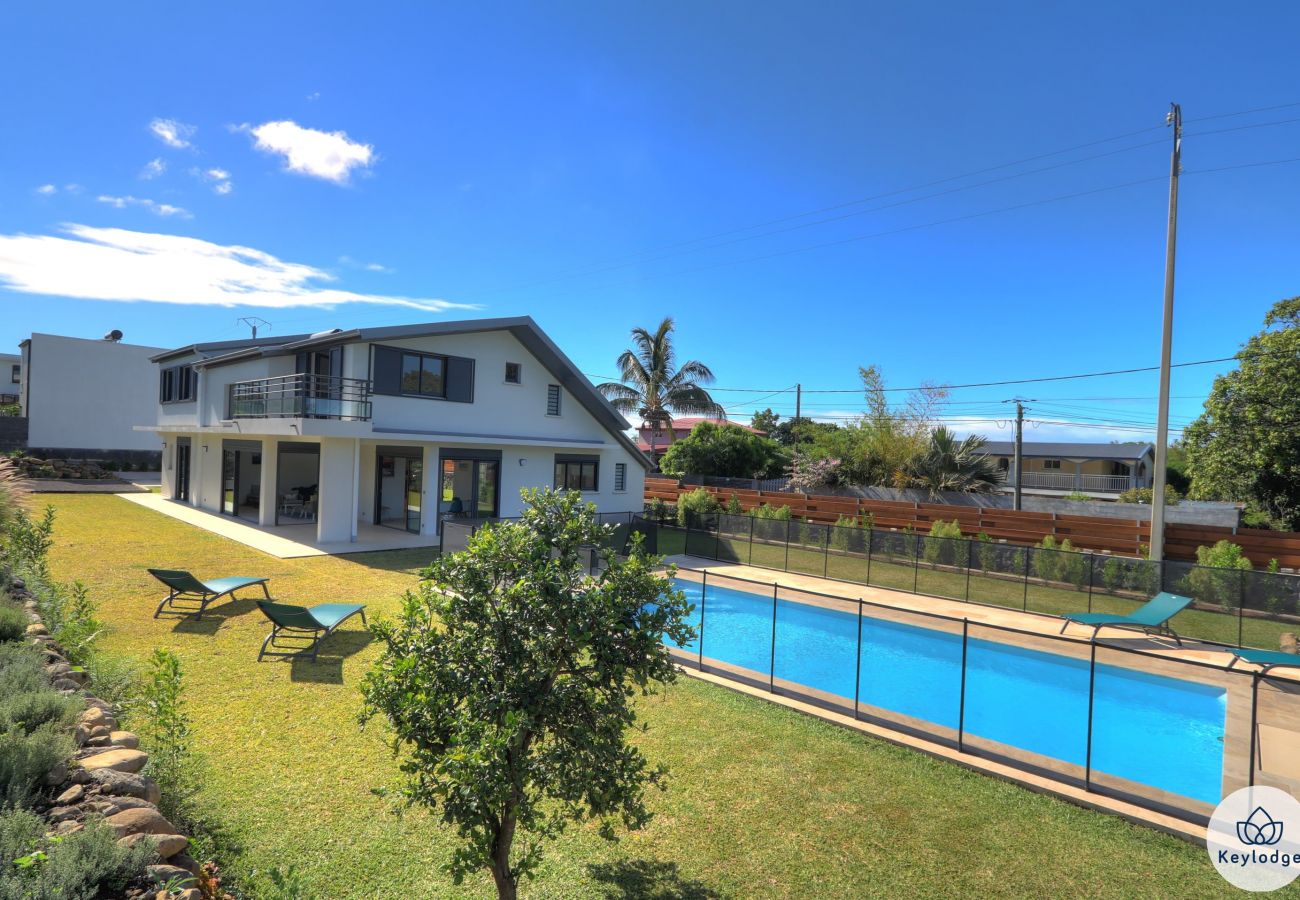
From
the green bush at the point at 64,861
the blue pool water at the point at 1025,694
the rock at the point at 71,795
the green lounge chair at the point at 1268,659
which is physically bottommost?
the blue pool water at the point at 1025,694

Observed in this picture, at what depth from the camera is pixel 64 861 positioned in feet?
9.71

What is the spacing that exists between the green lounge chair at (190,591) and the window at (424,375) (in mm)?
8700

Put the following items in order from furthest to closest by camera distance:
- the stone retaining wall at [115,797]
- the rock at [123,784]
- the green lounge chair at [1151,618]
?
1. the green lounge chair at [1151,618]
2. the rock at [123,784]
3. the stone retaining wall at [115,797]

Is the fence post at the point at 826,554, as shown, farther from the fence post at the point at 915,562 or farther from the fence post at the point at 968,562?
the fence post at the point at 968,562

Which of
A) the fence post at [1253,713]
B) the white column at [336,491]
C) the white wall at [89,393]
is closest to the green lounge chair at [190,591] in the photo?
the white column at [336,491]

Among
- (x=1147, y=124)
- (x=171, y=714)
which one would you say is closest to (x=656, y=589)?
(x=171, y=714)

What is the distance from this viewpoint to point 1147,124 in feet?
52.3

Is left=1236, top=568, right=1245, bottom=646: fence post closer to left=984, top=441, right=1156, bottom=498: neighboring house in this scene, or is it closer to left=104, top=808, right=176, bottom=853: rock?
left=104, top=808, right=176, bottom=853: rock

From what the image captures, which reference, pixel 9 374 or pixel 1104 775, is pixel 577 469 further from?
pixel 9 374

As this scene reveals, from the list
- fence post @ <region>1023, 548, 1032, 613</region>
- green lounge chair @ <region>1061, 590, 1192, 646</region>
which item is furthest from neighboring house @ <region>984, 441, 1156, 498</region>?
green lounge chair @ <region>1061, 590, 1192, 646</region>

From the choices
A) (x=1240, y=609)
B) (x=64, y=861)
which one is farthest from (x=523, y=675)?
(x=1240, y=609)

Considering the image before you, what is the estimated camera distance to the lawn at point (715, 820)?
15.0 ft

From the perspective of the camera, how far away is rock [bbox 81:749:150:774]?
4.36m

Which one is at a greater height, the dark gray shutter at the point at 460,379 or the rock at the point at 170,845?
the dark gray shutter at the point at 460,379
